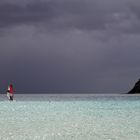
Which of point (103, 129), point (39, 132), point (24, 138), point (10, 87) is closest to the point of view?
point (24, 138)

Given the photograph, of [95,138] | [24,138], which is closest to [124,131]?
[95,138]

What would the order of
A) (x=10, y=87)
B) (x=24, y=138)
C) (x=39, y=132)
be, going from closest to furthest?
(x=24, y=138)
(x=39, y=132)
(x=10, y=87)

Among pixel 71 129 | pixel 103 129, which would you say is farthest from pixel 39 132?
pixel 103 129

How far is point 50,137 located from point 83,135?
78.1 inches

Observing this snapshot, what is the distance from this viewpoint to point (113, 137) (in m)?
24.5

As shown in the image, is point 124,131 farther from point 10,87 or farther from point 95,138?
point 10,87

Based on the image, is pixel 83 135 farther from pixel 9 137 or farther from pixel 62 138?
pixel 9 137

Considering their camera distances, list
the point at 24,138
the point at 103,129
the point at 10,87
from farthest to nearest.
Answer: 1. the point at 10,87
2. the point at 103,129
3. the point at 24,138

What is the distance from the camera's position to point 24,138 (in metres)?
24.0

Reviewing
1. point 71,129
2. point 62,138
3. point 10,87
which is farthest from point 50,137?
point 10,87

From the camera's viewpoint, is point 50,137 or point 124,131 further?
point 124,131

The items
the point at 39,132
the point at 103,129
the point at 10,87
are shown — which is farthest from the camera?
the point at 10,87

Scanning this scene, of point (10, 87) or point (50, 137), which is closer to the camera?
point (50, 137)

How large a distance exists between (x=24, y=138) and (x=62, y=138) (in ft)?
6.31
